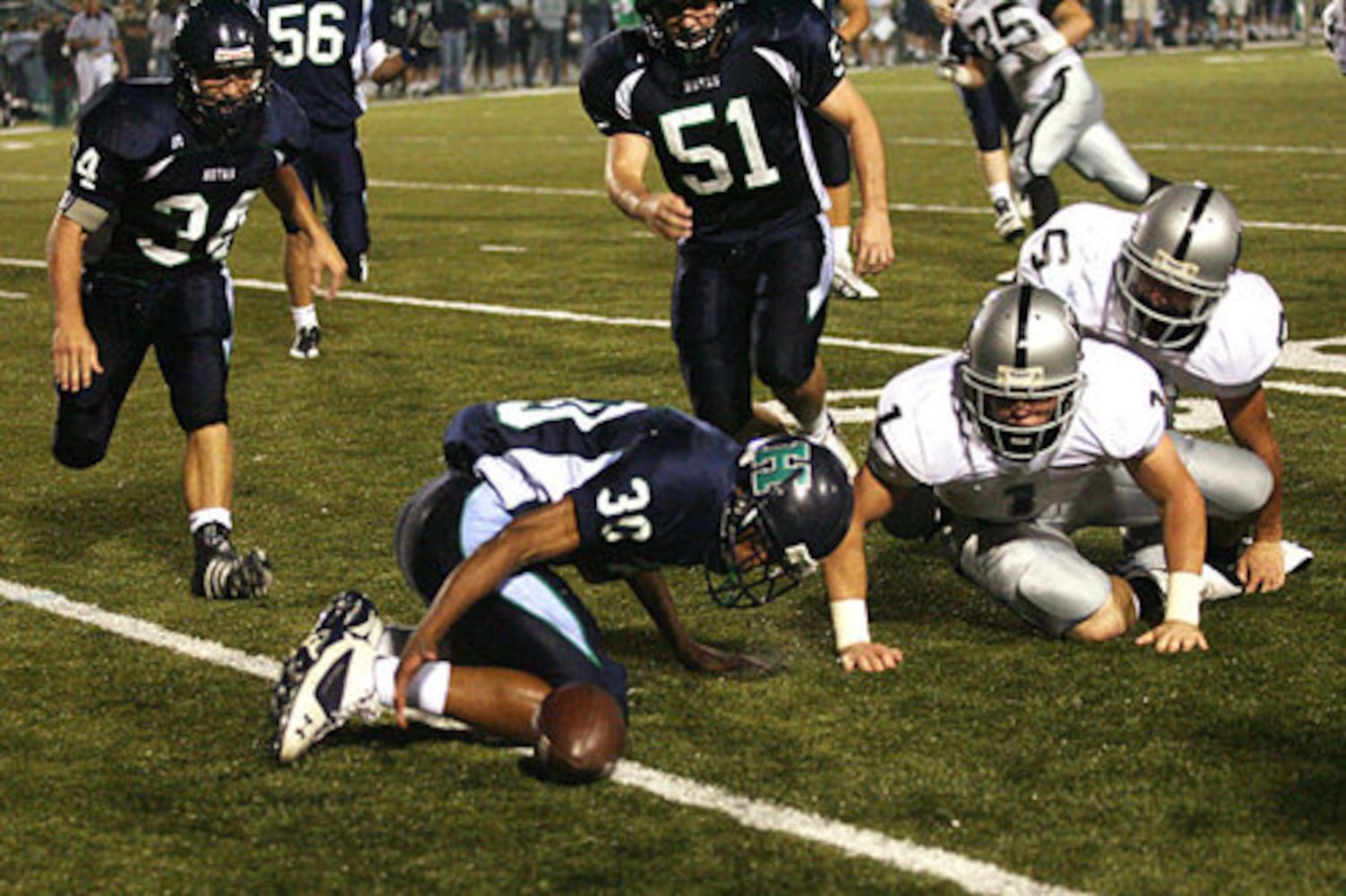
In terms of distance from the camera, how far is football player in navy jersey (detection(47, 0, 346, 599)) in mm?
5344

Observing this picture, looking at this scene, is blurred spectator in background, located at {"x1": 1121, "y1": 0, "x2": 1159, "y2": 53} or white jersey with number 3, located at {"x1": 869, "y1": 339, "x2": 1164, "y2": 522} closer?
white jersey with number 3, located at {"x1": 869, "y1": 339, "x2": 1164, "y2": 522}

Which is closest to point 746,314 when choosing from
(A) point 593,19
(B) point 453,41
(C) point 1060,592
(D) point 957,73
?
(C) point 1060,592

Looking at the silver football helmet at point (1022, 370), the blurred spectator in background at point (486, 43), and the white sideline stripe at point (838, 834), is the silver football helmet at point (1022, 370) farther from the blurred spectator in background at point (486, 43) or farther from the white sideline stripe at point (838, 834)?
the blurred spectator in background at point (486, 43)

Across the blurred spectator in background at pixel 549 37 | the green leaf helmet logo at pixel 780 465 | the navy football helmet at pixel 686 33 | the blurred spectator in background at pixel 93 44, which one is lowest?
the blurred spectator in background at pixel 549 37

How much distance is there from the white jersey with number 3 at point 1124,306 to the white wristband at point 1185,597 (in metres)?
0.65

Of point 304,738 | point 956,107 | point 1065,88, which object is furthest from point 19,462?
point 956,107

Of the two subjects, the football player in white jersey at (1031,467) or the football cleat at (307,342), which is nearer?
the football player in white jersey at (1031,467)

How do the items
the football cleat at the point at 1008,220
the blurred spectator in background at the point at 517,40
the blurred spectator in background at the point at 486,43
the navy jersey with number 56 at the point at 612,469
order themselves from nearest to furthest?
the navy jersey with number 56 at the point at 612,469, the football cleat at the point at 1008,220, the blurred spectator in background at the point at 486,43, the blurred spectator in background at the point at 517,40

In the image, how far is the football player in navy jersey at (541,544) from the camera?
405 centimetres

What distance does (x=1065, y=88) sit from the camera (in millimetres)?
9633

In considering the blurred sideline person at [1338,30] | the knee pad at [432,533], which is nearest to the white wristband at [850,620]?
the knee pad at [432,533]

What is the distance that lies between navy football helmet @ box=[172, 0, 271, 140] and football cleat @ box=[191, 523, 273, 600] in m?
1.02

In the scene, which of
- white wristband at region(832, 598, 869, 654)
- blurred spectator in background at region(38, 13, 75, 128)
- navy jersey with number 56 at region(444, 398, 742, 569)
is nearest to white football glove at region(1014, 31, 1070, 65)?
white wristband at region(832, 598, 869, 654)

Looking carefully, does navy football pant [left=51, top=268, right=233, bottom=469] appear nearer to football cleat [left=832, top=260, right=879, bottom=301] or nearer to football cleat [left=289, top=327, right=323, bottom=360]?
football cleat [left=289, top=327, right=323, bottom=360]
